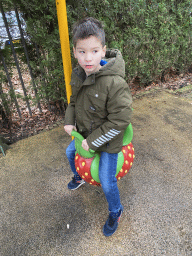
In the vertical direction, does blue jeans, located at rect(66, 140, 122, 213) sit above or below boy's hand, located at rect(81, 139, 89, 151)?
below

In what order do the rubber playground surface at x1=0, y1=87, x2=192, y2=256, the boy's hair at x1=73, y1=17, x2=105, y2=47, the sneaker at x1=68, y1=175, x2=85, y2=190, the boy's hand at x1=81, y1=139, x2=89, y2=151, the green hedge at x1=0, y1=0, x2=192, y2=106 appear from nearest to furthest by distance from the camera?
the boy's hair at x1=73, y1=17, x2=105, y2=47 → the boy's hand at x1=81, y1=139, x2=89, y2=151 → the rubber playground surface at x1=0, y1=87, x2=192, y2=256 → the sneaker at x1=68, y1=175, x2=85, y2=190 → the green hedge at x1=0, y1=0, x2=192, y2=106

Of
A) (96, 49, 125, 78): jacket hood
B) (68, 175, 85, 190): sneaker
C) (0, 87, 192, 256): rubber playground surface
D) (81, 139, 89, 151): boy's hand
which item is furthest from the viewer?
(68, 175, 85, 190): sneaker

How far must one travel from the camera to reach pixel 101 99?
56.7 inches

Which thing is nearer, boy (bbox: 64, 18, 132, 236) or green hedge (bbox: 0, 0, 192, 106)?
boy (bbox: 64, 18, 132, 236)

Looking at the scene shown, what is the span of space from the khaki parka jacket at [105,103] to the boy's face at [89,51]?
84 mm

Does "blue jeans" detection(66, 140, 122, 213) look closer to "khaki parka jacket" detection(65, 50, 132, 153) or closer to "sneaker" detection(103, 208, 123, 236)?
"khaki parka jacket" detection(65, 50, 132, 153)

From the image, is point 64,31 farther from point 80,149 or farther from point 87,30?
point 80,149

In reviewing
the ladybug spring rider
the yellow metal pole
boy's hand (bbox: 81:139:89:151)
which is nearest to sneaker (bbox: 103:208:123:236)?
the ladybug spring rider

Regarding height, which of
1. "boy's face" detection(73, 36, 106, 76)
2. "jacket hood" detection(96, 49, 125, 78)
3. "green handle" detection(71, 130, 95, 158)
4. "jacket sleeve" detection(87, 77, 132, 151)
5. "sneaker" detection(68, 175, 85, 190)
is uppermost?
"boy's face" detection(73, 36, 106, 76)

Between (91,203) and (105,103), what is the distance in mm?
1205

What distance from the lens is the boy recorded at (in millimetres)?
1354

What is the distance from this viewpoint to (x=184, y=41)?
16.0ft

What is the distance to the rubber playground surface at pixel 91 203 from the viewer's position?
1701 millimetres

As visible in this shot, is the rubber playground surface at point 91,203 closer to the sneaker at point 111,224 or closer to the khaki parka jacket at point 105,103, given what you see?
the sneaker at point 111,224
